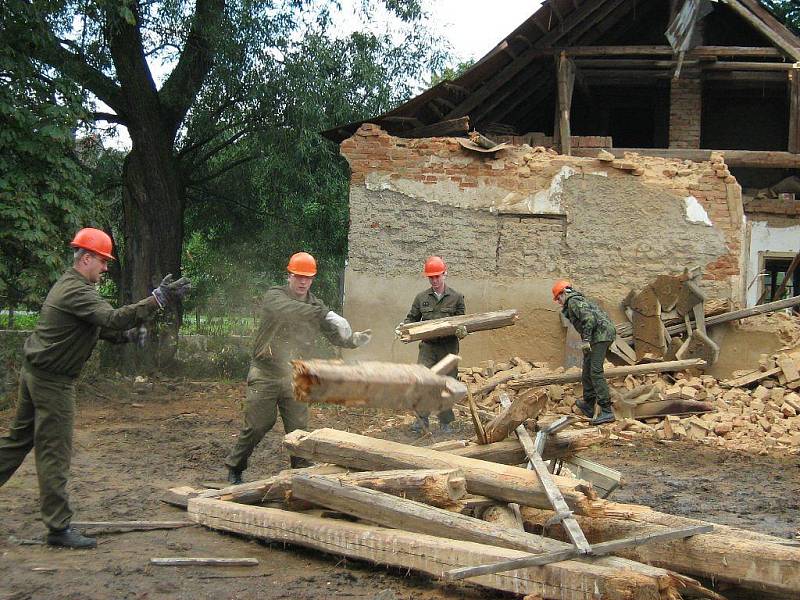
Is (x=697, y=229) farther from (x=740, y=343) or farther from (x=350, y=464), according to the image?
(x=350, y=464)

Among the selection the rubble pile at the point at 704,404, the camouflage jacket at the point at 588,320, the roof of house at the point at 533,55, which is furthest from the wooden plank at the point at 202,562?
the roof of house at the point at 533,55

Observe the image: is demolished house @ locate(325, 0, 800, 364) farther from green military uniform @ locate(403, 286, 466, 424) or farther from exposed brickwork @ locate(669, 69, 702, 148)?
green military uniform @ locate(403, 286, 466, 424)

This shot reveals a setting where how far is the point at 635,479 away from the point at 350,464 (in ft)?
11.4

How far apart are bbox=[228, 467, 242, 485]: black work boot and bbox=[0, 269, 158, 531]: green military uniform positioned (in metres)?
1.63

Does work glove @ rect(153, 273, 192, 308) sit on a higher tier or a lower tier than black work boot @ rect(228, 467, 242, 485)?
higher

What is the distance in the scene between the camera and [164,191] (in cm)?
1397

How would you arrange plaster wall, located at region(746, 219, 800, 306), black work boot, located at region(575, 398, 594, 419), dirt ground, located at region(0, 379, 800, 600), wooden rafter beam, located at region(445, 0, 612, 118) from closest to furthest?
dirt ground, located at region(0, 379, 800, 600) → black work boot, located at region(575, 398, 594, 419) → wooden rafter beam, located at region(445, 0, 612, 118) → plaster wall, located at region(746, 219, 800, 306)

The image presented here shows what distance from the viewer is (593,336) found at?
9977 millimetres

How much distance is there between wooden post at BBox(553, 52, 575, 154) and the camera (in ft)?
39.6

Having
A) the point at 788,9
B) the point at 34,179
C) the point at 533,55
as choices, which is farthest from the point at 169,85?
the point at 788,9

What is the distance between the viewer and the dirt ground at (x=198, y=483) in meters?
4.60

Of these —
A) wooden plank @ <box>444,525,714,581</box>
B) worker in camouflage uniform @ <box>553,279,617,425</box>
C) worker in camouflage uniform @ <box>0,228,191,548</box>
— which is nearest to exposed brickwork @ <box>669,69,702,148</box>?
worker in camouflage uniform @ <box>553,279,617,425</box>

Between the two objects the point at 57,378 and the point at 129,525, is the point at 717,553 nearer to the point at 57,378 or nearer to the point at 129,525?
the point at 129,525

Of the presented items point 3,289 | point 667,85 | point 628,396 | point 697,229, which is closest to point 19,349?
point 3,289
